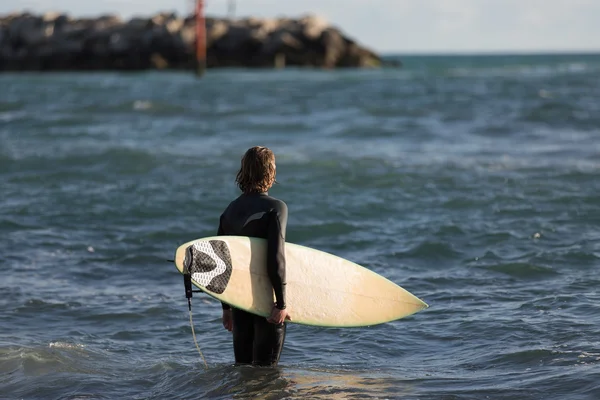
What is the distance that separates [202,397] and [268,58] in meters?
69.5

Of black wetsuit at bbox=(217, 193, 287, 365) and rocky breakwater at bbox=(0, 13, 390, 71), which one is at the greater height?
rocky breakwater at bbox=(0, 13, 390, 71)

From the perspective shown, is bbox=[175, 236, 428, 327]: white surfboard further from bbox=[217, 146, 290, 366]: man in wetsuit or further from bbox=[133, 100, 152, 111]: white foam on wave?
bbox=[133, 100, 152, 111]: white foam on wave

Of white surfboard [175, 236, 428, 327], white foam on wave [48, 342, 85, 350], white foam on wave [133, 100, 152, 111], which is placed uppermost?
white surfboard [175, 236, 428, 327]

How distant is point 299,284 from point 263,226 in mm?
561

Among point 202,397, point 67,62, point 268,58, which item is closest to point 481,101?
point 202,397

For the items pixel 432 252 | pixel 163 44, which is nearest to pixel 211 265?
pixel 432 252

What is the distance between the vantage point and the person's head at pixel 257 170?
16.2ft

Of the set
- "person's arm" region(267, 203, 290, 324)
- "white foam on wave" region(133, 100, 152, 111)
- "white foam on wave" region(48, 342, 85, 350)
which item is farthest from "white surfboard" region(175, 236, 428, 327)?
"white foam on wave" region(133, 100, 152, 111)

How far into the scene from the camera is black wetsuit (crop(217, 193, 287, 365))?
493cm

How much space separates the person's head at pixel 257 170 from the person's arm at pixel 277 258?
0.17 meters

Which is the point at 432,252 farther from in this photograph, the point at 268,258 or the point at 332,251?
the point at 268,258

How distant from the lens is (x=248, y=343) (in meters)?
5.30

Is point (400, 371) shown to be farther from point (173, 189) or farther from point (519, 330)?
point (173, 189)

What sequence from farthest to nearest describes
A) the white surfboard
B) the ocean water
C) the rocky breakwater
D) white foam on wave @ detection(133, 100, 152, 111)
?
the rocky breakwater, white foam on wave @ detection(133, 100, 152, 111), the ocean water, the white surfboard
